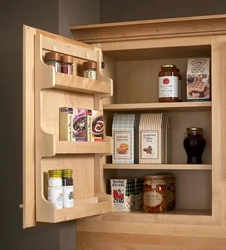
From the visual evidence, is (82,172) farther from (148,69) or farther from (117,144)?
(148,69)

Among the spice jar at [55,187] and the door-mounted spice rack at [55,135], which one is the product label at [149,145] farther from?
the spice jar at [55,187]

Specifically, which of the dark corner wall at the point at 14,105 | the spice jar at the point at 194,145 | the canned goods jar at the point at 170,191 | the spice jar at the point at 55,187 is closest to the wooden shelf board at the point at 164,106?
the spice jar at the point at 194,145

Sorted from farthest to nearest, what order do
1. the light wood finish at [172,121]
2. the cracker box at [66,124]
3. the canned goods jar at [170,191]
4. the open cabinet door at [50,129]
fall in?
the canned goods jar at [170,191], the light wood finish at [172,121], the cracker box at [66,124], the open cabinet door at [50,129]

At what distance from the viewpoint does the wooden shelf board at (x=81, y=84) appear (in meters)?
2.49

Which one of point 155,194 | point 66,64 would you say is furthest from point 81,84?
point 155,194

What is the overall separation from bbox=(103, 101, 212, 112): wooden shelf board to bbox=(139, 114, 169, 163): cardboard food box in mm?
80

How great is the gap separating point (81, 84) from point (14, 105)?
0.44 m

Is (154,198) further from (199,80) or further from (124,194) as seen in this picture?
(199,80)

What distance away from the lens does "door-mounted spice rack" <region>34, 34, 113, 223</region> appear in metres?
2.42

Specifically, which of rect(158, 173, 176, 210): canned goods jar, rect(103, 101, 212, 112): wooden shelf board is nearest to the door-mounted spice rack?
rect(103, 101, 212, 112): wooden shelf board

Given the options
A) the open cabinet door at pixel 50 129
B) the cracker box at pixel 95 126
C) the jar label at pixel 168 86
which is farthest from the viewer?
the jar label at pixel 168 86

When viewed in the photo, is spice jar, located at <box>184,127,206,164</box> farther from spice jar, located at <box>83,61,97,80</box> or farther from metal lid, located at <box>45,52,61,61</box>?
metal lid, located at <box>45,52,61,61</box>

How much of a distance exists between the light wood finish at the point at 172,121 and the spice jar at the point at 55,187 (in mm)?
621

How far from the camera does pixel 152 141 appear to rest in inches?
120
